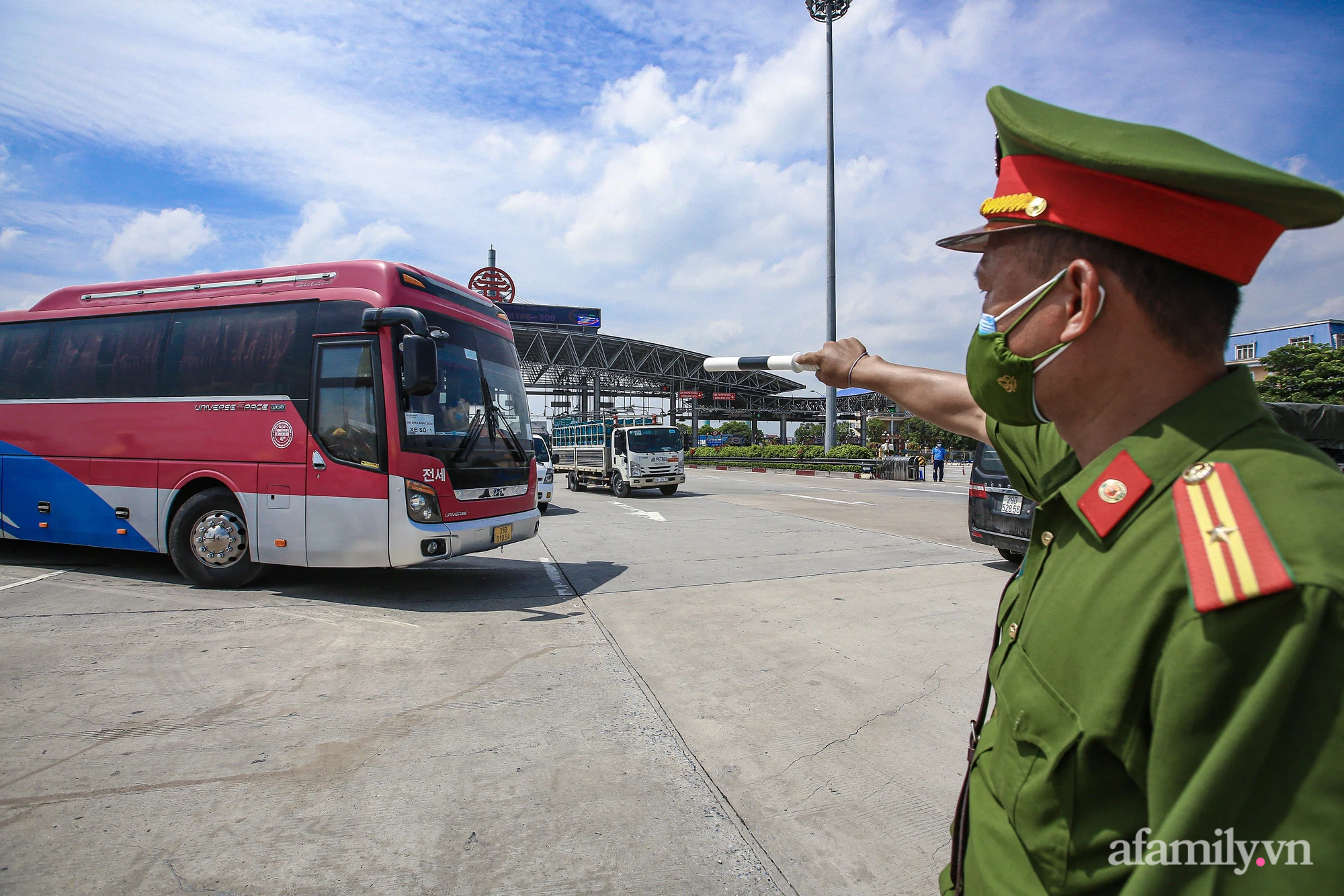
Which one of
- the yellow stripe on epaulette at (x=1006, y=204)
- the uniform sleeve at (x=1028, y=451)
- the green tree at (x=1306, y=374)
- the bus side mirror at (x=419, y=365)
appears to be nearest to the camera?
the yellow stripe on epaulette at (x=1006, y=204)

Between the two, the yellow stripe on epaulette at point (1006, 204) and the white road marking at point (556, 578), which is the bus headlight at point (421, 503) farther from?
the yellow stripe on epaulette at point (1006, 204)

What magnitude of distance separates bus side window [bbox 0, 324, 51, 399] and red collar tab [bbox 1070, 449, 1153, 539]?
10329 millimetres

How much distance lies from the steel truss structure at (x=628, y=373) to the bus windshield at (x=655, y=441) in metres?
25.8

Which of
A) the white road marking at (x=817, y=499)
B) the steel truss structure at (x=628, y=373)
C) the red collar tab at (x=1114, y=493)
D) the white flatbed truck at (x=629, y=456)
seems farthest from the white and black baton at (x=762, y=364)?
the steel truss structure at (x=628, y=373)

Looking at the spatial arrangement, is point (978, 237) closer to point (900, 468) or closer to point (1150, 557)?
point (1150, 557)

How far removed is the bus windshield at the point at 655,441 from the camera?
20.9 m

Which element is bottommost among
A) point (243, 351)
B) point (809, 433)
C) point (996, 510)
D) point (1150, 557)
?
point (996, 510)

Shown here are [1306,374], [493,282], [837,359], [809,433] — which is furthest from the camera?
[809,433]

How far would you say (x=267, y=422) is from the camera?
671cm

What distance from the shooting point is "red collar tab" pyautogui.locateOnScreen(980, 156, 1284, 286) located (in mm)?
950

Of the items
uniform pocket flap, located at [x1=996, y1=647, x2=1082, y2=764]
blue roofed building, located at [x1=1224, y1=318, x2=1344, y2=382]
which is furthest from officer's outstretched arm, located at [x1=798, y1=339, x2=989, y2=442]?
blue roofed building, located at [x1=1224, y1=318, x2=1344, y2=382]

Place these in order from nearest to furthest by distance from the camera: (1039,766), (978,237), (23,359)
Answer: (1039,766)
(978,237)
(23,359)

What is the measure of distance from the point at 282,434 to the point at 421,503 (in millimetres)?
1588

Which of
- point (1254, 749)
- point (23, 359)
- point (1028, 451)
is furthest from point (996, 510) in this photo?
point (23, 359)
